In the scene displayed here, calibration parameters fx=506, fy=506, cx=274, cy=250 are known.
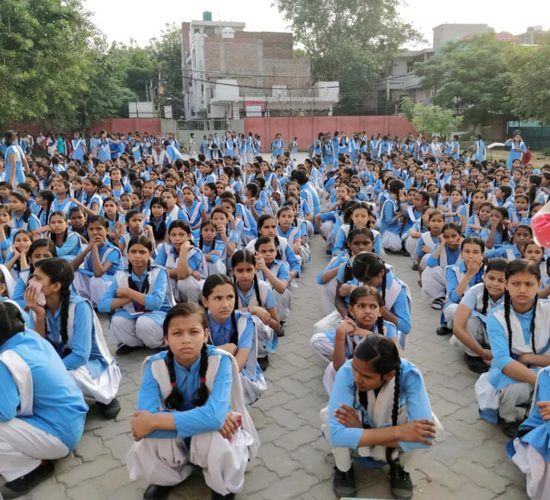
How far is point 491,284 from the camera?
12.5 feet

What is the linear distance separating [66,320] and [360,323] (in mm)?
1915

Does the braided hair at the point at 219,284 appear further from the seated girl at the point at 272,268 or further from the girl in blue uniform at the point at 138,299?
the girl in blue uniform at the point at 138,299

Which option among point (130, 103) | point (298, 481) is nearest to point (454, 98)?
point (130, 103)

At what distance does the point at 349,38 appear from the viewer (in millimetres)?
36469

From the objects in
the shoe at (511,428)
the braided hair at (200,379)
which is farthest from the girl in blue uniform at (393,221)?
the braided hair at (200,379)

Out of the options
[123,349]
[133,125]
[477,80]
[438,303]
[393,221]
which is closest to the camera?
[123,349]

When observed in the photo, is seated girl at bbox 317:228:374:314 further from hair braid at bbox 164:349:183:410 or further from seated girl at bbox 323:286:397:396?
hair braid at bbox 164:349:183:410

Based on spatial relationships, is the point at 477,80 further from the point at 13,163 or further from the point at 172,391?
the point at 172,391

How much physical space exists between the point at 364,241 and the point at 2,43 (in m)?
15.2

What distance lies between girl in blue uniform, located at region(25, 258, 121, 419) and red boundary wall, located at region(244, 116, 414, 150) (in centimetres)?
2643

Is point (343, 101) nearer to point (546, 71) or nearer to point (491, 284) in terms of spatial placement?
point (546, 71)

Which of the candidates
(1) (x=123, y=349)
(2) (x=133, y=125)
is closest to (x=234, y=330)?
(1) (x=123, y=349)

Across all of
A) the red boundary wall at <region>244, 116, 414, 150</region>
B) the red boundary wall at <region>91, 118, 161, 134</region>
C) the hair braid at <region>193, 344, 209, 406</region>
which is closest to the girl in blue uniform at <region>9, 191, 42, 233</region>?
the hair braid at <region>193, 344, 209, 406</region>

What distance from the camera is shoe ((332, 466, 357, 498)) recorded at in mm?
2715
